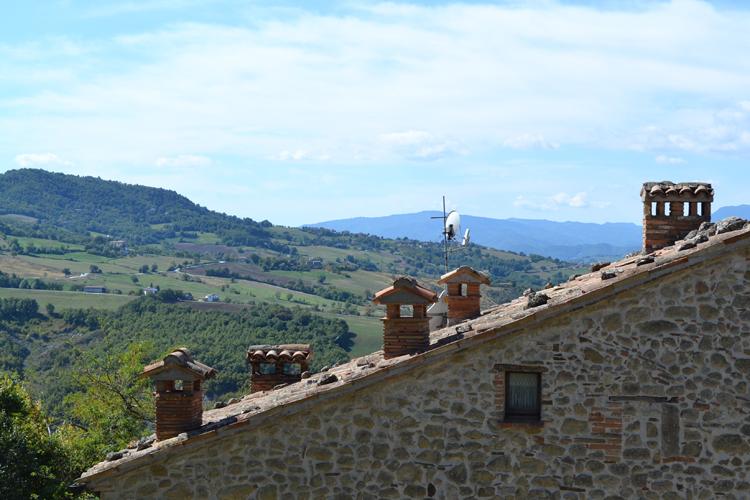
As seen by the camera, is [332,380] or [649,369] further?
[332,380]

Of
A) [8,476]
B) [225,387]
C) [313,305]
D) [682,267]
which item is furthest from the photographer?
[313,305]

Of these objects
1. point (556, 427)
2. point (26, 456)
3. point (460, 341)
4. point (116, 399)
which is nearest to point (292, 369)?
point (26, 456)

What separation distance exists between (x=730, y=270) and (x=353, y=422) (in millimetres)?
5666

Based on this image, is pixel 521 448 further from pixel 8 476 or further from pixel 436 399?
pixel 8 476

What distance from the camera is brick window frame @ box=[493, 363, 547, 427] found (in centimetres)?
1256

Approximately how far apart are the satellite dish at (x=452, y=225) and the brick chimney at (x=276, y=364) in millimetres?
4349

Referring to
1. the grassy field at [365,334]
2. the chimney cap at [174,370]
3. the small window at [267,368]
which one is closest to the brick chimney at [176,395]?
the chimney cap at [174,370]

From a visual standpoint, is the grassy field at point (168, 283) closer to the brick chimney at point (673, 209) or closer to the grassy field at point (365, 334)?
the grassy field at point (365, 334)

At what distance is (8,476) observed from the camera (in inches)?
822

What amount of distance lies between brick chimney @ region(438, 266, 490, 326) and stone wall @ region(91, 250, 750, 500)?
5859mm

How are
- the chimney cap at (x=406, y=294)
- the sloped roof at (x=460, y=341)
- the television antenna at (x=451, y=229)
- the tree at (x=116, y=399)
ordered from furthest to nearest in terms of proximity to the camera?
1. the tree at (x=116, y=399)
2. the television antenna at (x=451, y=229)
3. the chimney cap at (x=406, y=294)
4. the sloped roof at (x=460, y=341)

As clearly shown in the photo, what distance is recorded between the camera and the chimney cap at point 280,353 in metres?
18.5

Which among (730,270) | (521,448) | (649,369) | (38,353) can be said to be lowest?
(38,353)

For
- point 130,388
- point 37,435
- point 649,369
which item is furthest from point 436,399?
point 130,388
